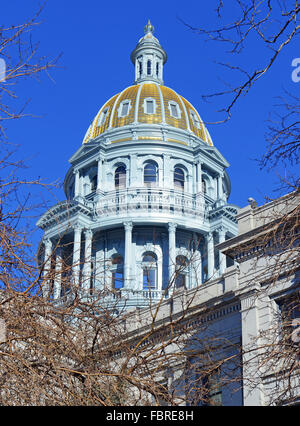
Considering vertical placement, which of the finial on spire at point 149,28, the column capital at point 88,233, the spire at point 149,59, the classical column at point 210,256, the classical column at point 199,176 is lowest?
the classical column at point 210,256

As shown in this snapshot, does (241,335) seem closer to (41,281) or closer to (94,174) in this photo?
(41,281)

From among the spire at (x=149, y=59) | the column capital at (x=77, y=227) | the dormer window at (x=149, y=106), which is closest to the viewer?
the column capital at (x=77, y=227)

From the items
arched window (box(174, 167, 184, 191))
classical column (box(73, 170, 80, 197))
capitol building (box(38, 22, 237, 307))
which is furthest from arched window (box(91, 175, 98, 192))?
arched window (box(174, 167, 184, 191))

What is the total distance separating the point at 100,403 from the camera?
10961 millimetres

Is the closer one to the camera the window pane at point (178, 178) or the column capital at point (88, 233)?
the column capital at point (88, 233)

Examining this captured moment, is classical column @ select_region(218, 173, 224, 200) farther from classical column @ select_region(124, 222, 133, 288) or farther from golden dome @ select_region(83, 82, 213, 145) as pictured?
classical column @ select_region(124, 222, 133, 288)

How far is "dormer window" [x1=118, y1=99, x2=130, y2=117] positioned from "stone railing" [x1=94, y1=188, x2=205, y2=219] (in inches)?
342

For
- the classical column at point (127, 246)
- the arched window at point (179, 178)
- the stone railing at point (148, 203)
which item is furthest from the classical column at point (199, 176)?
the classical column at point (127, 246)

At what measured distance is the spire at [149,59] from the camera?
275 feet

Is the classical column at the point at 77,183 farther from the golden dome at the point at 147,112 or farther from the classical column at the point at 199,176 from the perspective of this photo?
the classical column at the point at 199,176

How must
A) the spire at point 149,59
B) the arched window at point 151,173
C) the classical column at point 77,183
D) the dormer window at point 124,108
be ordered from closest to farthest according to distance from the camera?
the arched window at point 151,173, the classical column at point 77,183, the dormer window at point 124,108, the spire at point 149,59

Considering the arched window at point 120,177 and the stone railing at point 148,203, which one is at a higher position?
the arched window at point 120,177

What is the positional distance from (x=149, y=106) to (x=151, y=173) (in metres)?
7.28
